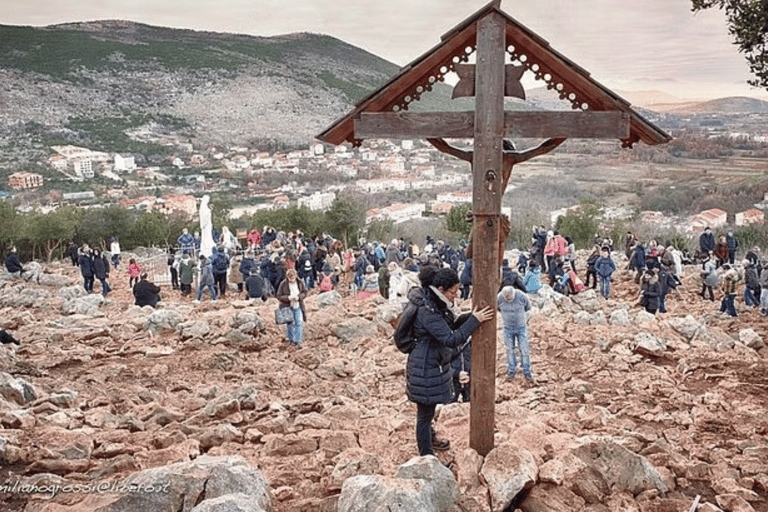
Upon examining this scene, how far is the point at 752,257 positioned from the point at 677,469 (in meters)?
13.8

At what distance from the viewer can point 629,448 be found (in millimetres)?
4945

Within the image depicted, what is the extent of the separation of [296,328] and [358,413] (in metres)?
4.61

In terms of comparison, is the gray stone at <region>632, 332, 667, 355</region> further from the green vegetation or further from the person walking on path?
the green vegetation

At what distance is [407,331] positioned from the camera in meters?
4.52

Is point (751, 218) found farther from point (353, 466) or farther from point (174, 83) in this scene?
point (174, 83)

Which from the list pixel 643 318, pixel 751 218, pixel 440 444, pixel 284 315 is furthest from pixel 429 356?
pixel 751 218

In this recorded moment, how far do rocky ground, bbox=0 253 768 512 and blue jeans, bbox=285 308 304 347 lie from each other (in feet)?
1.10

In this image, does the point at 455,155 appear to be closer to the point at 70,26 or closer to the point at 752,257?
the point at 752,257

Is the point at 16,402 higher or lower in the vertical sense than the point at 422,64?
lower

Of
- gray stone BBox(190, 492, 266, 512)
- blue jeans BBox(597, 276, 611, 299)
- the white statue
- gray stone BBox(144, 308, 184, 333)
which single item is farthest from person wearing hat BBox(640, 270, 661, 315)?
the white statue

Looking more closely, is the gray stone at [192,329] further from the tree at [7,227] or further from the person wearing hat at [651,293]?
the tree at [7,227]

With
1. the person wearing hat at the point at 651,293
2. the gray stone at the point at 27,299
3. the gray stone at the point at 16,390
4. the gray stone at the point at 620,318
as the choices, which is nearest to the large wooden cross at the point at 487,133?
the gray stone at the point at 16,390

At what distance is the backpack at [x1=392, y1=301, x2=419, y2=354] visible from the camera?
14.7 feet

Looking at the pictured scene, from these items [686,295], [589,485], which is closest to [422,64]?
[589,485]
